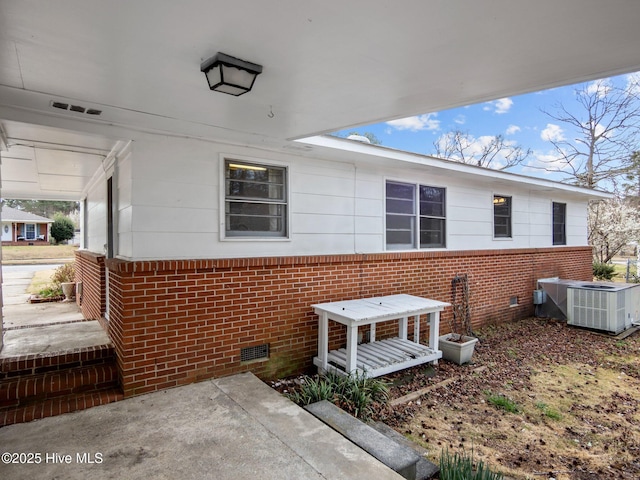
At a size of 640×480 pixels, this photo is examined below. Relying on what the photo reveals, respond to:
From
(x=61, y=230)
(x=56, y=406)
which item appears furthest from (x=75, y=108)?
(x=61, y=230)

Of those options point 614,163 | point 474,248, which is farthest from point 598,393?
point 614,163

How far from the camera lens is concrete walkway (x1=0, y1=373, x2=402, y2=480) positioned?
2.53 meters

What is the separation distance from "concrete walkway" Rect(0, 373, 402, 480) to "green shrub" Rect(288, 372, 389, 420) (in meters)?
0.41

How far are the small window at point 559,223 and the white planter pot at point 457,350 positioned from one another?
607 cm

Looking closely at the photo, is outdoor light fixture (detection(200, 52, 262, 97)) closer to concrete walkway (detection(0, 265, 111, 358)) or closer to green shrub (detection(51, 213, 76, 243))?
concrete walkway (detection(0, 265, 111, 358))

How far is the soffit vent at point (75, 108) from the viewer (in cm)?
314

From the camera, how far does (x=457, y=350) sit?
5.57 metres

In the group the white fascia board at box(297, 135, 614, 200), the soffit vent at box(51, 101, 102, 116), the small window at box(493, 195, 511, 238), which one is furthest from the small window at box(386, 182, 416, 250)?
the soffit vent at box(51, 101, 102, 116)

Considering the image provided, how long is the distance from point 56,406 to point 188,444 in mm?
1584

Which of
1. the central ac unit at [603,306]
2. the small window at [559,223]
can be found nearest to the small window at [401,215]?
the central ac unit at [603,306]

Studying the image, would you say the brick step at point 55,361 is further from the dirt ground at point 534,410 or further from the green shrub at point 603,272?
the green shrub at point 603,272

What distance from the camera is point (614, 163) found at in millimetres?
19422

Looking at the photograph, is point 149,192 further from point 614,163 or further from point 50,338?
point 614,163

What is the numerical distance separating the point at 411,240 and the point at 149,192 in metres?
4.45
